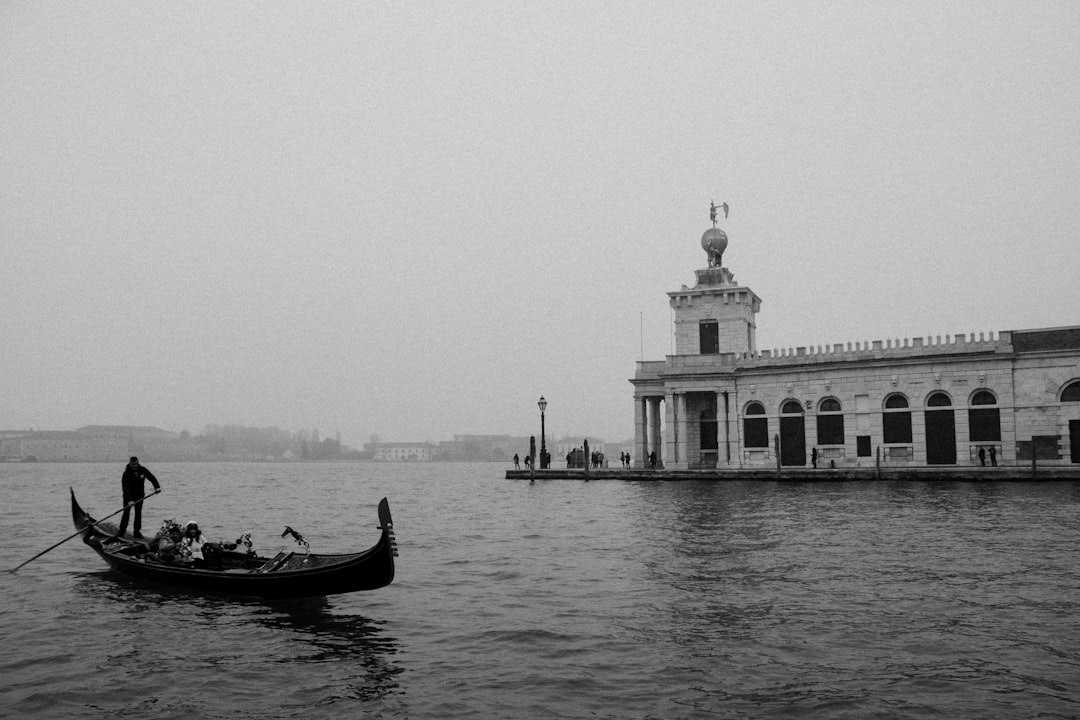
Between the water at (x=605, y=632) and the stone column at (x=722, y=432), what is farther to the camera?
the stone column at (x=722, y=432)

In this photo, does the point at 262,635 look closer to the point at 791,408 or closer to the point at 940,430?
the point at 940,430

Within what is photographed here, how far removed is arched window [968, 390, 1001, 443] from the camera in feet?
149

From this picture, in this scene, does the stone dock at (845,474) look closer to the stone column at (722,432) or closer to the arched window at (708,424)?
the stone column at (722,432)

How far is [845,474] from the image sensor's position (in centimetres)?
4597

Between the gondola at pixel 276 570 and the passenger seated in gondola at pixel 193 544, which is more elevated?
the passenger seated in gondola at pixel 193 544

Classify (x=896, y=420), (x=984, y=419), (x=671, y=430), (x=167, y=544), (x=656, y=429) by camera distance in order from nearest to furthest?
(x=167, y=544)
(x=984, y=419)
(x=896, y=420)
(x=671, y=430)
(x=656, y=429)

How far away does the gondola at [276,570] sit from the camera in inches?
563

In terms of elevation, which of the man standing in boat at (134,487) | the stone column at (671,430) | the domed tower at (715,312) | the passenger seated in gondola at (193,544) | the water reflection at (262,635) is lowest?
the water reflection at (262,635)

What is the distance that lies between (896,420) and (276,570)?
40.7 meters

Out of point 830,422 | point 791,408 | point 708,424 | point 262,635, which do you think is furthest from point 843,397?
point 262,635

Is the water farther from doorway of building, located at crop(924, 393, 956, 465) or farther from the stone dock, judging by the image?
doorway of building, located at crop(924, 393, 956, 465)

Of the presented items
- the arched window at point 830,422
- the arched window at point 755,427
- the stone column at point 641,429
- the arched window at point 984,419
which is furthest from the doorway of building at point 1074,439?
the stone column at point 641,429

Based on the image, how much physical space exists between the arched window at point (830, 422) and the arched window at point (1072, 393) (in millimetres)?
10921

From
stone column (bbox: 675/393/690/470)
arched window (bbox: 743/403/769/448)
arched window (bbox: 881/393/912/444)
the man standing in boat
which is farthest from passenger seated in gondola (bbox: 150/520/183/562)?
stone column (bbox: 675/393/690/470)
